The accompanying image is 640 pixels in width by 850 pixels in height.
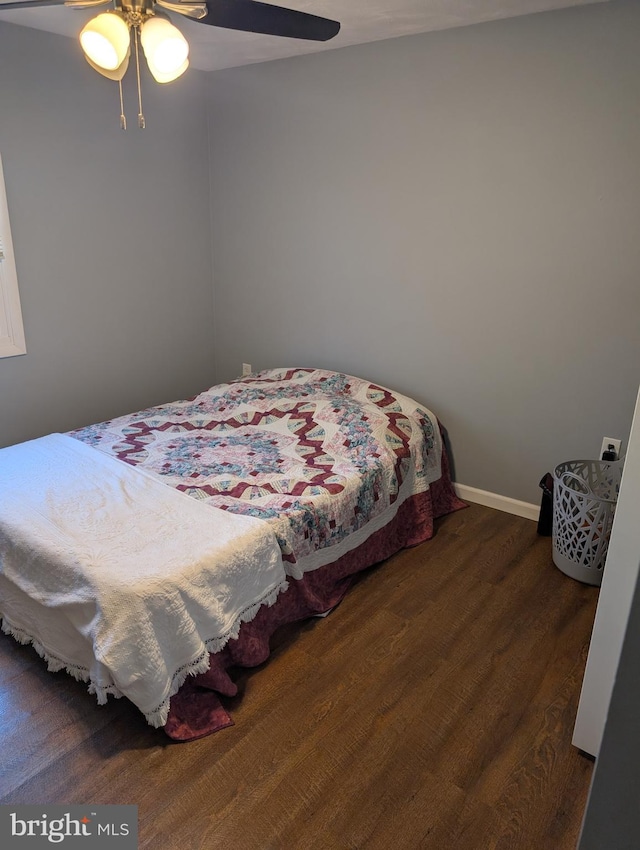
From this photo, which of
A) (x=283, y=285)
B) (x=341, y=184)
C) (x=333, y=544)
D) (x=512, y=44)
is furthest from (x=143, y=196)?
(x=333, y=544)

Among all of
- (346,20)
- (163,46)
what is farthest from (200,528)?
(346,20)

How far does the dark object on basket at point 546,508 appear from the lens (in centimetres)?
274

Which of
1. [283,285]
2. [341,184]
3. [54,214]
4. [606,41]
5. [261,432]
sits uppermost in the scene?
[606,41]

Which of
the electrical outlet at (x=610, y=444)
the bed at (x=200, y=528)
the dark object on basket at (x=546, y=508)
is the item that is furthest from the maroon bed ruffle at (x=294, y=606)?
the electrical outlet at (x=610, y=444)

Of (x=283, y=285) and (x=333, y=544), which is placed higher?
(x=283, y=285)

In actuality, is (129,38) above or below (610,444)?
above

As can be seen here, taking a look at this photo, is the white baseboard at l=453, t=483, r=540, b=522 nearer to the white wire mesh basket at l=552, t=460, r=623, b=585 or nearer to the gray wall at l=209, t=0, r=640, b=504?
the gray wall at l=209, t=0, r=640, b=504

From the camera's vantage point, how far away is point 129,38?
143 centimetres

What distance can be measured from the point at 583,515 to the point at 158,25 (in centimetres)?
220

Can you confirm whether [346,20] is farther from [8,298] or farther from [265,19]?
[8,298]

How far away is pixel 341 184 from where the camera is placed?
3152mm

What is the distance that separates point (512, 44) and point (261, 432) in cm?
204

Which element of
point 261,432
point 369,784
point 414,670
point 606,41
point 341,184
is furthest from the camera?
point 341,184

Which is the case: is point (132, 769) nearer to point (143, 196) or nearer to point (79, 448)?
point (79, 448)
